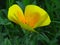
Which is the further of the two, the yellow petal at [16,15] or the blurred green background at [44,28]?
the blurred green background at [44,28]

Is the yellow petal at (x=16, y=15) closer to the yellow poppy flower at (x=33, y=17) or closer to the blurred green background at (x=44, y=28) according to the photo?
the yellow poppy flower at (x=33, y=17)

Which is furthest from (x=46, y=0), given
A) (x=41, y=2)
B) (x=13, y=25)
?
(x=13, y=25)

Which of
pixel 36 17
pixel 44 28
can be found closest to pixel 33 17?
pixel 36 17

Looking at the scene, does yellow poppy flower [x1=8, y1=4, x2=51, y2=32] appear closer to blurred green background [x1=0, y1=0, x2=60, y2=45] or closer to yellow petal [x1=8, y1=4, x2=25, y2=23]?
yellow petal [x1=8, y1=4, x2=25, y2=23]

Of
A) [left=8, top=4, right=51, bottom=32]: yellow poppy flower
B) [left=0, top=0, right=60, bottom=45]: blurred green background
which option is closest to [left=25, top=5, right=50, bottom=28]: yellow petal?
[left=8, top=4, right=51, bottom=32]: yellow poppy flower

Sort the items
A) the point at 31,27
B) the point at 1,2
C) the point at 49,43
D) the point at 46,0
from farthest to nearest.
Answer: the point at 1,2, the point at 46,0, the point at 49,43, the point at 31,27

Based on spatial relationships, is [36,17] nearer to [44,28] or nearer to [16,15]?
[16,15]

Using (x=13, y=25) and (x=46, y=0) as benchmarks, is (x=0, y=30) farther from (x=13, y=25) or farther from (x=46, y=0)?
(x=46, y=0)

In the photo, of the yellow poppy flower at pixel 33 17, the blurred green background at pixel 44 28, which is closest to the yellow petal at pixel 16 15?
the yellow poppy flower at pixel 33 17

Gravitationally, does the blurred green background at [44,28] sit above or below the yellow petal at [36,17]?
below
